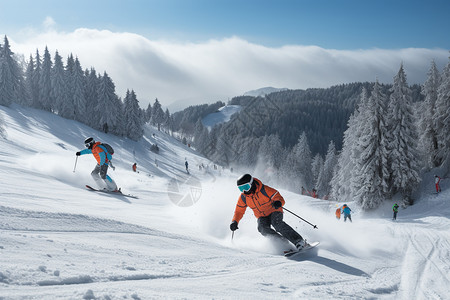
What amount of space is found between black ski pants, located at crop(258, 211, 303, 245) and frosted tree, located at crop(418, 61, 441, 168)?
101 ft

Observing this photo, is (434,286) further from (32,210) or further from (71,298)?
(32,210)

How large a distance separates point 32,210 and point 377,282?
5931mm

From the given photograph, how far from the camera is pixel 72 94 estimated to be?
61.9 meters

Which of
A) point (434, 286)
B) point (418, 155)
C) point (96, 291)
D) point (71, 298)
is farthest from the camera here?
point (418, 155)

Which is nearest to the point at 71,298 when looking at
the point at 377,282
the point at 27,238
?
the point at 27,238

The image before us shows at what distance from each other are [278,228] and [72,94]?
65962mm

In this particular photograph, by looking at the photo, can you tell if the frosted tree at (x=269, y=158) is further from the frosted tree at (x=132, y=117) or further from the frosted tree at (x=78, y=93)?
the frosted tree at (x=78, y=93)

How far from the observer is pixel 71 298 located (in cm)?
268

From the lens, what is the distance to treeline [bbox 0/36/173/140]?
60059 mm

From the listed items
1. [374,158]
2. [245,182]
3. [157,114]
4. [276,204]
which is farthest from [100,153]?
[157,114]

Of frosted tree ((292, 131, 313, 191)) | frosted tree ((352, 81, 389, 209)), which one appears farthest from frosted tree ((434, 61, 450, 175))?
frosted tree ((292, 131, 313, 191))

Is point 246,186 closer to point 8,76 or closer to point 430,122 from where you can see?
point 430,122

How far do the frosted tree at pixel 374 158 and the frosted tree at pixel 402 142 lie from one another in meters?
0.64

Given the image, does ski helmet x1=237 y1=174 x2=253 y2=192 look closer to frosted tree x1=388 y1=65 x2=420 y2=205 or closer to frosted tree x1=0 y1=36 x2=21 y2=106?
frosted tree x1=388 y1=65 x2=420 y2=205
